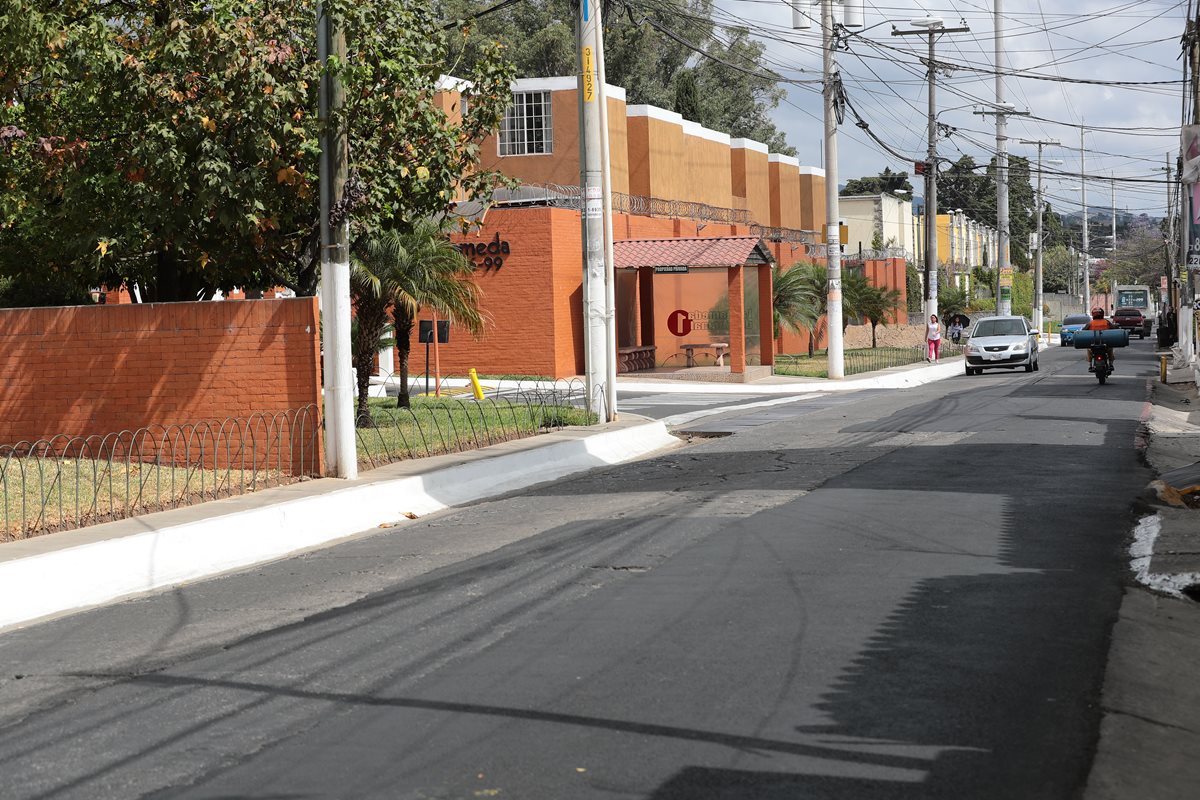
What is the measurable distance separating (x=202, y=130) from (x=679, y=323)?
32370 mm

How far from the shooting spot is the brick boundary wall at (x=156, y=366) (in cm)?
1670

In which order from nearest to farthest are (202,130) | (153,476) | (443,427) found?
(153,476)
(202,130)
(443,427)

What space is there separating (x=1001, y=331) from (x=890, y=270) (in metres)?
36.9

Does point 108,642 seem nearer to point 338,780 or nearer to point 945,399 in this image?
point 338,780

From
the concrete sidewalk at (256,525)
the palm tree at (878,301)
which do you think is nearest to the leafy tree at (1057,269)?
the palm tree at (878,301)

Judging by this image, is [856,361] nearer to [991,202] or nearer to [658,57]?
[658,57]

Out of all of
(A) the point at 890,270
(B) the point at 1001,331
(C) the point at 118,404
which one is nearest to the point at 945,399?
(B) the point at 1001,331

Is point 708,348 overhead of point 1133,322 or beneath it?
beneath

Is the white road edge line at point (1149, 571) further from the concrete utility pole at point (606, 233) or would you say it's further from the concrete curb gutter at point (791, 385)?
the concrete curb gutter at point (791, 385)

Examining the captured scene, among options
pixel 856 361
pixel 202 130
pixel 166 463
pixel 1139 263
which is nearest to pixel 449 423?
pixel 166 463

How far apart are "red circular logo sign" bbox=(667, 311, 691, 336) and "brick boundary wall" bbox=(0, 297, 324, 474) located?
32509mm

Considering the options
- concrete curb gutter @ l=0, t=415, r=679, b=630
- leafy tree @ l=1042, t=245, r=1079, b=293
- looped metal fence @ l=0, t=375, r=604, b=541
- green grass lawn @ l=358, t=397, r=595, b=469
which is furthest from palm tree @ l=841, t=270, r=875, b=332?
leafy tree @ l=1042, t=245, r=1079, b=293

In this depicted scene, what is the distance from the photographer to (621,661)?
313 inches

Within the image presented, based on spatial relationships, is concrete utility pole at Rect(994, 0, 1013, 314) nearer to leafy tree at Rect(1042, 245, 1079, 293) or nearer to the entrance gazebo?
the entrance gazebo
